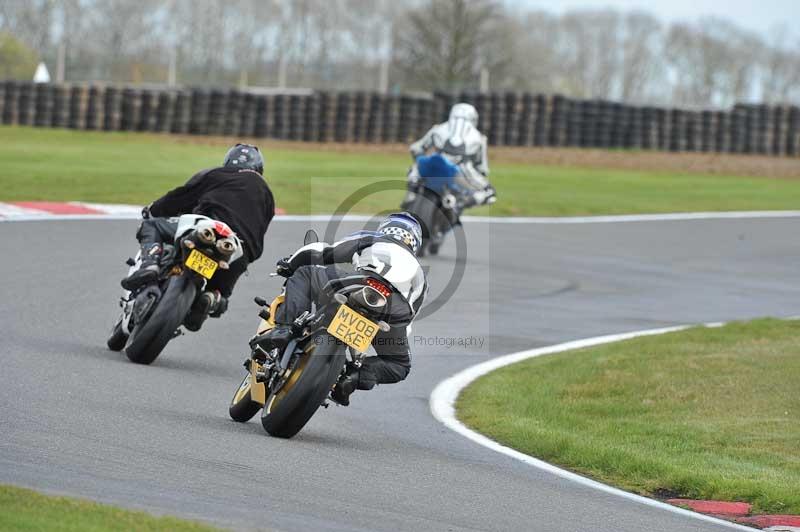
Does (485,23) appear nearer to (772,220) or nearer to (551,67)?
(551,67)

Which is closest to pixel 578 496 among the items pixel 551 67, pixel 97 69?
pixel 97 69

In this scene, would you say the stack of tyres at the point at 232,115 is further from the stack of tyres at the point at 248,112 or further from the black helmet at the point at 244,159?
the black helmet at the point at 244,159

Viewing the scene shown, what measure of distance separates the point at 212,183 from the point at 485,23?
57.0m

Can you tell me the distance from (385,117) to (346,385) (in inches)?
1057

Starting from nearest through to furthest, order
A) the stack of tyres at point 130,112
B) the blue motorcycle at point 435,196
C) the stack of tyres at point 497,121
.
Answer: the blue motorcycle at point 435,196 < the stack of tyres at point 130,112 < the stack of tyres at point 497,121

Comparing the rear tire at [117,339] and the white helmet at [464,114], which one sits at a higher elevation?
the white helmet at [464,114]

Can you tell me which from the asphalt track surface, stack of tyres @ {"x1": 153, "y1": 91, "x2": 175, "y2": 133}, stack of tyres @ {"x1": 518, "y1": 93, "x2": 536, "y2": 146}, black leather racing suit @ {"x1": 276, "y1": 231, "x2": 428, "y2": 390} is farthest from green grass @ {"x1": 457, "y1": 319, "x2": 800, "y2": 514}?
stack of tyres @ {"x1": 153, "y1": 91, "x2": 175, "y2": 133}

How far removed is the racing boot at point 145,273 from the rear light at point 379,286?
264 cm

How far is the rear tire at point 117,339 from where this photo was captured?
9.99m

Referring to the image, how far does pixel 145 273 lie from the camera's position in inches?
379

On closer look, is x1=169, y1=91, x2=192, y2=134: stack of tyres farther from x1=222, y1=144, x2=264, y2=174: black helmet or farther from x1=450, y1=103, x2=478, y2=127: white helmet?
x1=222, y1=144, x2=264, y2=174: black helmet

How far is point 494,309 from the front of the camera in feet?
47.3

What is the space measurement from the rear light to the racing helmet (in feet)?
1.12

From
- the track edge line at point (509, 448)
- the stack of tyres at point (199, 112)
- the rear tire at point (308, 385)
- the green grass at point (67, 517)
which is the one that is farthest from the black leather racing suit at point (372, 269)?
the stack of tyres at point (199, 112)
